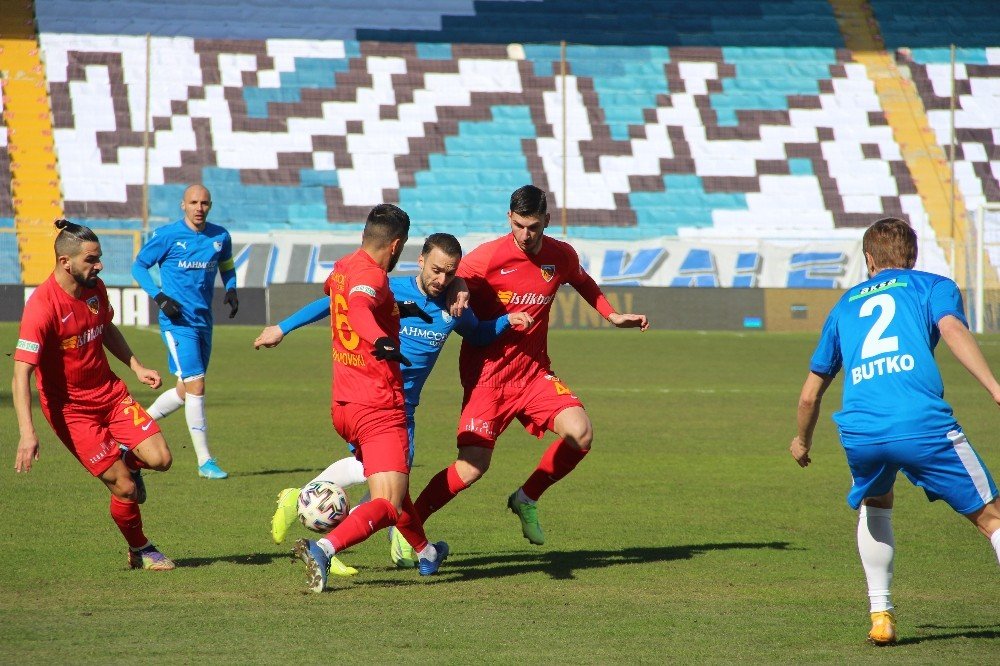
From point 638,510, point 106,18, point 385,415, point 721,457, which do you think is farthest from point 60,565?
point 106,18

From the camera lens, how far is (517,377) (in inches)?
305

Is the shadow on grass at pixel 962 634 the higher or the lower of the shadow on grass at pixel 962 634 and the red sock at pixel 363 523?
the lower

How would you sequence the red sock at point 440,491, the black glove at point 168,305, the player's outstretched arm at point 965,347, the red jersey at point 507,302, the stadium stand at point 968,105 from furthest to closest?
the stadium stand at point 968,105 → the black glove at point 168,305 → the red jersey at point 507,302 → the red sock at point 440,491 → the player's outstretched arm at point 965,347

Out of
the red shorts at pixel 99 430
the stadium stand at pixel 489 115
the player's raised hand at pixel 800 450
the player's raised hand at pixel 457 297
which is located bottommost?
the player's raised hand at pixel 800 450

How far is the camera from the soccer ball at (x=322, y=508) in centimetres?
670

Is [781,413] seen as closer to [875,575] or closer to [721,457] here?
[721,457]

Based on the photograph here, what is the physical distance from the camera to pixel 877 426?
5.47m

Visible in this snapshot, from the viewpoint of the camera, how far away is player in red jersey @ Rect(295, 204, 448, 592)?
639 cm

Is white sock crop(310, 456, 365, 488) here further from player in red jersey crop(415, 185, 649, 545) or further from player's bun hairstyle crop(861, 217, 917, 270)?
player's bun hairstyle crop(861, 217, 917, 270)

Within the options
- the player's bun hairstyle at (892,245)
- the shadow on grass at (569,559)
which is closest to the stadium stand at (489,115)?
the shadow on grass at (569,559)

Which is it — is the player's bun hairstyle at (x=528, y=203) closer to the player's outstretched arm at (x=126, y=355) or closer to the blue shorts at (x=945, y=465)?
the player's outstretched arm at (x=126, y=355)

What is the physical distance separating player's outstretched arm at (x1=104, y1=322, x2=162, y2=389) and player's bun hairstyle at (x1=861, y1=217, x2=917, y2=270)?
12.5 feet

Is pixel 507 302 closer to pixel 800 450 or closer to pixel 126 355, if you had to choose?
→ pixel 126 355

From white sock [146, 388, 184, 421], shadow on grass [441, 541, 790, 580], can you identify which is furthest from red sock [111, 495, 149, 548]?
white sock [146, 388, 184, 421]
